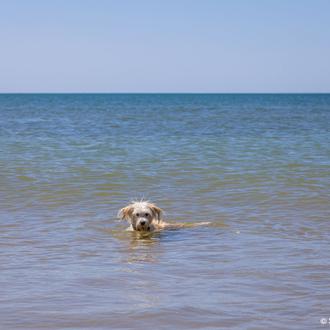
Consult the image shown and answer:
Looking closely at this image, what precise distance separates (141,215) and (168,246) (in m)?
1.30

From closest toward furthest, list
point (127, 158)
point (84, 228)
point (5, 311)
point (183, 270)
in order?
point (5, 311), point (183, 270), point (84, 228), point (127, 158)

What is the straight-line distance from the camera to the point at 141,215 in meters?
10.2

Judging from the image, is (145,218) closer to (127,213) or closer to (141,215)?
(141,215)

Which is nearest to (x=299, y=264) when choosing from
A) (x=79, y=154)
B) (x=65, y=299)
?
(x=65, y=299)

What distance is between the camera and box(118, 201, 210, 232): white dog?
10125mm

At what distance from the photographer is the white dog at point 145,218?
10.1 m

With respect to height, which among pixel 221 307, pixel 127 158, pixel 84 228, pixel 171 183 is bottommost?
pixel 221 307

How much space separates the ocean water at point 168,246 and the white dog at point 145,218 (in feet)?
0.75

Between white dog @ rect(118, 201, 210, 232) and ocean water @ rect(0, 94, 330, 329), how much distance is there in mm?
229

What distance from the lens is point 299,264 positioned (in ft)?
25.5

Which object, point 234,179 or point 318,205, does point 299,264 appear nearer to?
point 318,205

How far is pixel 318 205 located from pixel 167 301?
6310mm
